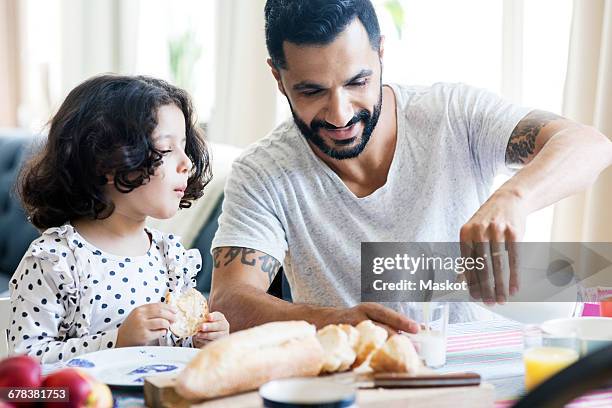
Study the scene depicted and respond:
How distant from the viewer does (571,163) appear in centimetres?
161

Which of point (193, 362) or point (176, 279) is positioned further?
point (176, 279)

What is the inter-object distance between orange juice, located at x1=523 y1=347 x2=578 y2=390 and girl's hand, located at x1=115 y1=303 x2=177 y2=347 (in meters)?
0.57

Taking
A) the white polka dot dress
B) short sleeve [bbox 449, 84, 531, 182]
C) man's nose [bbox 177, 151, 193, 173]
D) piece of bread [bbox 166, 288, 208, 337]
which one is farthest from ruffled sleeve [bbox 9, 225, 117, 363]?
short sleeve [bbox 449, 84, 531, 182]

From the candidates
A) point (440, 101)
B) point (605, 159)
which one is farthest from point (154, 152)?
point (605, 159)

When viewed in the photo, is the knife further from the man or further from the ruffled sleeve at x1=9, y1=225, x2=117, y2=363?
the man

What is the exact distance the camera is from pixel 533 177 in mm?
1527

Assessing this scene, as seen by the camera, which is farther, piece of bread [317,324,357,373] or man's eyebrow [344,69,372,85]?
man's eyebrow [344,69,372,85]

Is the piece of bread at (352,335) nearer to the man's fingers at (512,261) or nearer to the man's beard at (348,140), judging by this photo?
the man's fingers at (512,261)

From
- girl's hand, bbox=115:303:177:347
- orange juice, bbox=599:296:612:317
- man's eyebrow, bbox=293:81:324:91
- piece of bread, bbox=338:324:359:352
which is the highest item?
man's eyebrow, bbox=293:81:324:91

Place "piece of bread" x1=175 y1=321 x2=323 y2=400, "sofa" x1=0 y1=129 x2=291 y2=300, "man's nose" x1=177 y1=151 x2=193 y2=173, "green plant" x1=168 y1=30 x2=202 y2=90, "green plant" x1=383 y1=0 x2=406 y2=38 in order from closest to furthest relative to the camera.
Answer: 1. "piece of bread" x1=175 y1=321 x2=323 y2=400
2. "man's nose" x1=177 y1=151 x2=193 y2=173
3. "sofa" x1=0 y1=129 x2=291 y2=300
4. "green plant" x1=383 y1=0 x2=406 y2=38
5. "green plant" x1=168 y1=30 x2=202 y2=90

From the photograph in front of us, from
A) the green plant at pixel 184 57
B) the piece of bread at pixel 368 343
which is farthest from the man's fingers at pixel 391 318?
the green plant at pixel 184 57

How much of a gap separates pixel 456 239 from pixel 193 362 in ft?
3.50

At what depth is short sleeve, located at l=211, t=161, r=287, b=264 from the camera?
1.85 metres

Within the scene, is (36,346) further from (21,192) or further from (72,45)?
(72,45)
